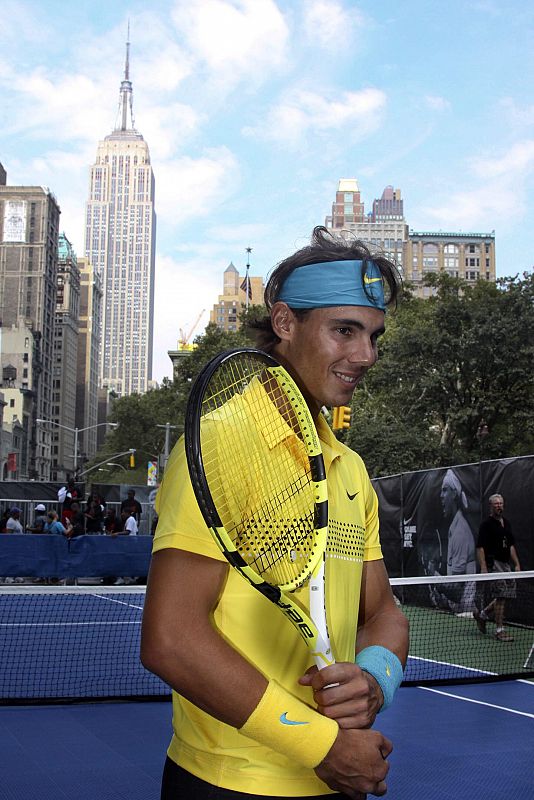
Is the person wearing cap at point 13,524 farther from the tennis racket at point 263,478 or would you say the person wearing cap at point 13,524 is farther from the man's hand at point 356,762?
the man's hand at point 356,762

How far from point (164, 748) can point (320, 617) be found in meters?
4.83

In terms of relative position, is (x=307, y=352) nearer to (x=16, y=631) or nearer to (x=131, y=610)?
(x=16, y=631)

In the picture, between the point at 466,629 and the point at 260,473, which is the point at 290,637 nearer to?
the point at 260,473

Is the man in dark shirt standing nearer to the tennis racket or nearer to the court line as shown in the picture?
the court line

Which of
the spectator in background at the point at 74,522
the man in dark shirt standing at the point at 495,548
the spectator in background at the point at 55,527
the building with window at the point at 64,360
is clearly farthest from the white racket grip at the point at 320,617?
the building with window at the point at 64,360

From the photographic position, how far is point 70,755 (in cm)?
588

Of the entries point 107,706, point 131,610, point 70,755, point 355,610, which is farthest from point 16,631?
point 355,610

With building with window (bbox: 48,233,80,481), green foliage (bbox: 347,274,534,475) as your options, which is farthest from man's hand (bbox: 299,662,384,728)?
building with window (bbox: 48,233,80,481)

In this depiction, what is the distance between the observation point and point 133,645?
34.8 ft

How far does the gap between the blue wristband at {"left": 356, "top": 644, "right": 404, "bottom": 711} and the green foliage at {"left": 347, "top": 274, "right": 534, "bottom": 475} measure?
30654mm

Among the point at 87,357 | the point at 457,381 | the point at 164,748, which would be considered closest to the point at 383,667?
the point at 164,748

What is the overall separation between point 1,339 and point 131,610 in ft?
363

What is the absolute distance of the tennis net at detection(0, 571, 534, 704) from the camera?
8086mm

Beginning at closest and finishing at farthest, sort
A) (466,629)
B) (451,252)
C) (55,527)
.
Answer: (466,629) → (55,527) → (451,252)
